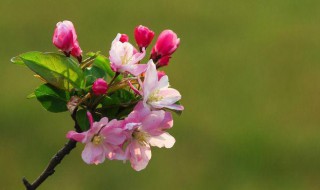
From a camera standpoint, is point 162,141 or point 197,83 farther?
point 197,83

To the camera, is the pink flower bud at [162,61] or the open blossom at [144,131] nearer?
the open blossom at [144,131]

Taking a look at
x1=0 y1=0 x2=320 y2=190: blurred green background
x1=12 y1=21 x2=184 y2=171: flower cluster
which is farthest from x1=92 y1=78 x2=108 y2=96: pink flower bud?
x1=0 y1=0 x2=320 y2=190: blurred green background

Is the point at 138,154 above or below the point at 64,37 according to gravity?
below

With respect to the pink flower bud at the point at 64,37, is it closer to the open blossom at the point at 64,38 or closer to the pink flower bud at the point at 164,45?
the open blossom at the point at 64,38

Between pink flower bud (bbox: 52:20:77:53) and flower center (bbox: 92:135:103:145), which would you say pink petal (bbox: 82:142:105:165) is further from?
pink flower bud (bbox: 52:20:77:53)

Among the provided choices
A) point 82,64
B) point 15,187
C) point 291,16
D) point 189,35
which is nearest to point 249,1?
point 291,16

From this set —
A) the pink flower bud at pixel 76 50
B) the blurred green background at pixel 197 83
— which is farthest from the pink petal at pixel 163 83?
the blurred green background at pixel 197 83

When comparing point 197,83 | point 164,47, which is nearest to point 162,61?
point 164,47

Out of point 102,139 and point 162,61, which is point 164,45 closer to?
point 162,61
